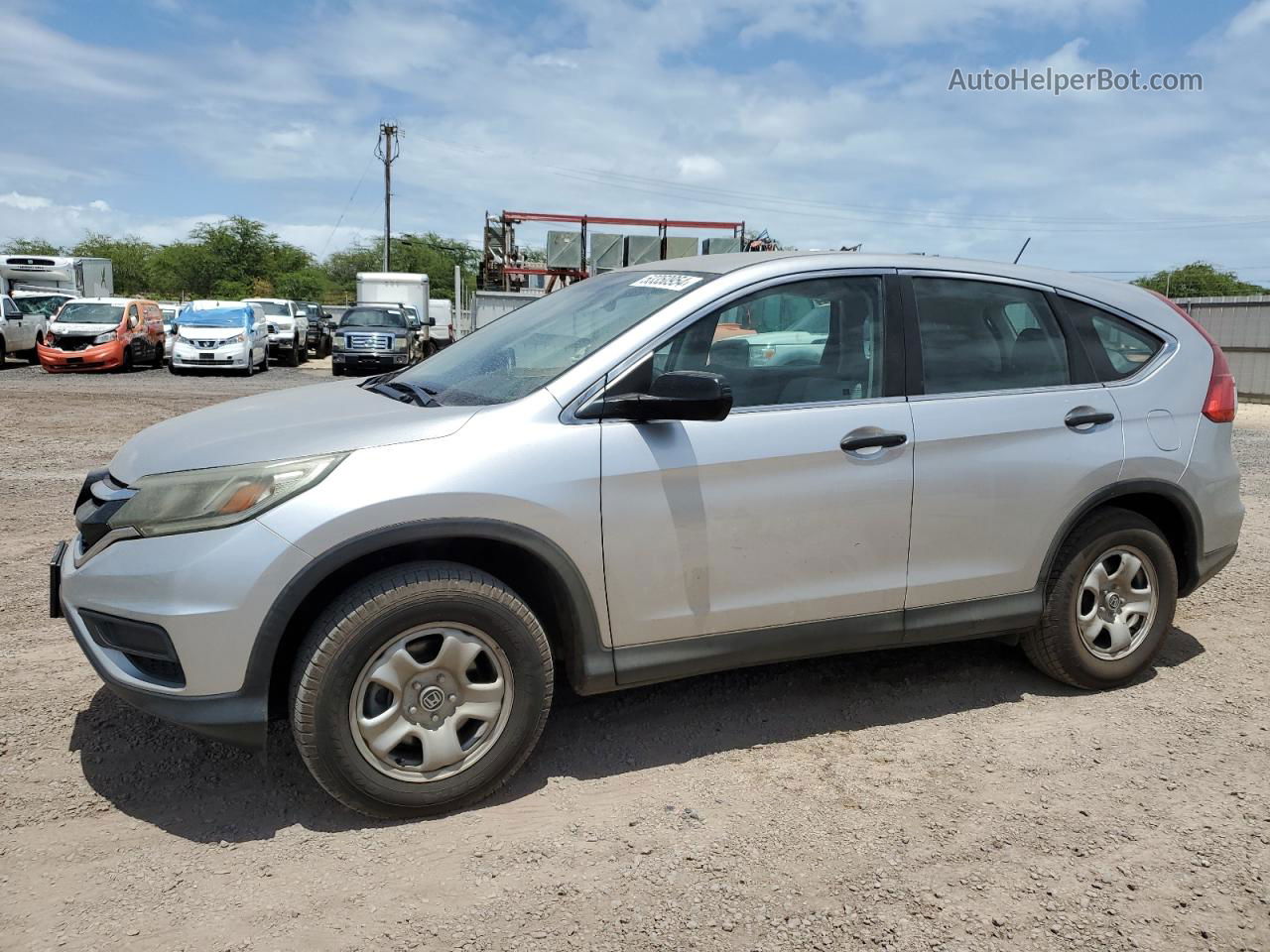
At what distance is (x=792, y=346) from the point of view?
3582 mm

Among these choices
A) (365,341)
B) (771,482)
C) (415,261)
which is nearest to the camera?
(771,482)

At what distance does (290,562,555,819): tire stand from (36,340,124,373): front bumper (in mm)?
22610

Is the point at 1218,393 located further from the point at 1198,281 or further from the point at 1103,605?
the point at 1198,281

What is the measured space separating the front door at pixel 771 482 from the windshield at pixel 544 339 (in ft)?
0.77

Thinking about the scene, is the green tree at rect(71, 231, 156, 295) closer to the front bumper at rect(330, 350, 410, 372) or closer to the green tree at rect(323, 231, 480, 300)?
the green tree at rect(323, 231, 480, 300)

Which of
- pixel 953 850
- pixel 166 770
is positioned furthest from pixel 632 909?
pixel 166 770

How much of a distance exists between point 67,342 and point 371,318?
265 inches

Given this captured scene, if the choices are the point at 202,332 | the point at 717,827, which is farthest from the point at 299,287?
the point at 717,827

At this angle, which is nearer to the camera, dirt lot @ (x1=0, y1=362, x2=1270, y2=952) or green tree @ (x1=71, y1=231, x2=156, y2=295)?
dirt lot @ (x1=0, y1=362, x2=1270, y2=952)

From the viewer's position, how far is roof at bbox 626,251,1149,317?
3680mm

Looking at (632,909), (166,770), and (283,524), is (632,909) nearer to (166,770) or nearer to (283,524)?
(283,524)

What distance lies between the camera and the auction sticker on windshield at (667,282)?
11.6ft

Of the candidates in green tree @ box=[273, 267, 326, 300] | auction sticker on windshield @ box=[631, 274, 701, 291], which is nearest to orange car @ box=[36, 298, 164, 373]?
auction sticker on windshield @ box=[631, 274, 701, 291]

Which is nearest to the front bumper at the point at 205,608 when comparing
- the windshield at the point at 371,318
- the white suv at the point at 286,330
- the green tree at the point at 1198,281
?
the windshield at the point at 371,318
